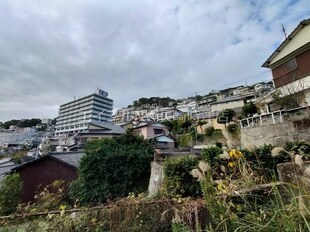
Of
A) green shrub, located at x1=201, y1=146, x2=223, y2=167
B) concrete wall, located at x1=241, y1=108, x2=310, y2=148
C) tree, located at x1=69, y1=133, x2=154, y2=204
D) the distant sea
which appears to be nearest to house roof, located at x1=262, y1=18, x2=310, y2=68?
concrete wall, located at x1=241, y1=108, x2=310, y2=148

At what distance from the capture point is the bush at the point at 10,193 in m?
9.80

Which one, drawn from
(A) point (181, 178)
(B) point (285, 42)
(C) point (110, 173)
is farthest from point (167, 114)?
(A) point (181, 178)

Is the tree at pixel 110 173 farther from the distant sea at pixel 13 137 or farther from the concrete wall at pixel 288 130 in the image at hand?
the distant sea at pixel 13 137

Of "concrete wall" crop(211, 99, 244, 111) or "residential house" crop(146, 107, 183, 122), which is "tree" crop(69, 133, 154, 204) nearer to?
"concrete wall" crop(211, 99, 244, 111)

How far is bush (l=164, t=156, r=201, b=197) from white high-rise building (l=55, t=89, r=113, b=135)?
75.8m

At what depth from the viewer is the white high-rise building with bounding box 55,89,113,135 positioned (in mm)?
81312

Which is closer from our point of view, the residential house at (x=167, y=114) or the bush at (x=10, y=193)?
the bush at (x=10, y=193)

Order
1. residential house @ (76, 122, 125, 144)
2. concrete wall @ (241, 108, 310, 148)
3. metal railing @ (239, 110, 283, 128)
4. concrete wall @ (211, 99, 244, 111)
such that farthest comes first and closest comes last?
concrete wall @ (211, 99, 244, 111) < residential house @ (76, 122, 125, 144) < metal railing @ (239, 110, 283, 128) < concrete wall @ (241, 108, 310, 148)

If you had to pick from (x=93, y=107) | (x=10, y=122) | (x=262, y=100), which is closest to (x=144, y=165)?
(x=262, y=100)

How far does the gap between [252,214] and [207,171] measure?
0.64 metres

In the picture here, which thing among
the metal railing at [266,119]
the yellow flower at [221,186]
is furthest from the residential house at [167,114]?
the yellow flower at [221,186]

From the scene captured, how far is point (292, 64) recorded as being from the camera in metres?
12.8

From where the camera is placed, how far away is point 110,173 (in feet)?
32.2

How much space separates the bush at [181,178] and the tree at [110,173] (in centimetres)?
379
